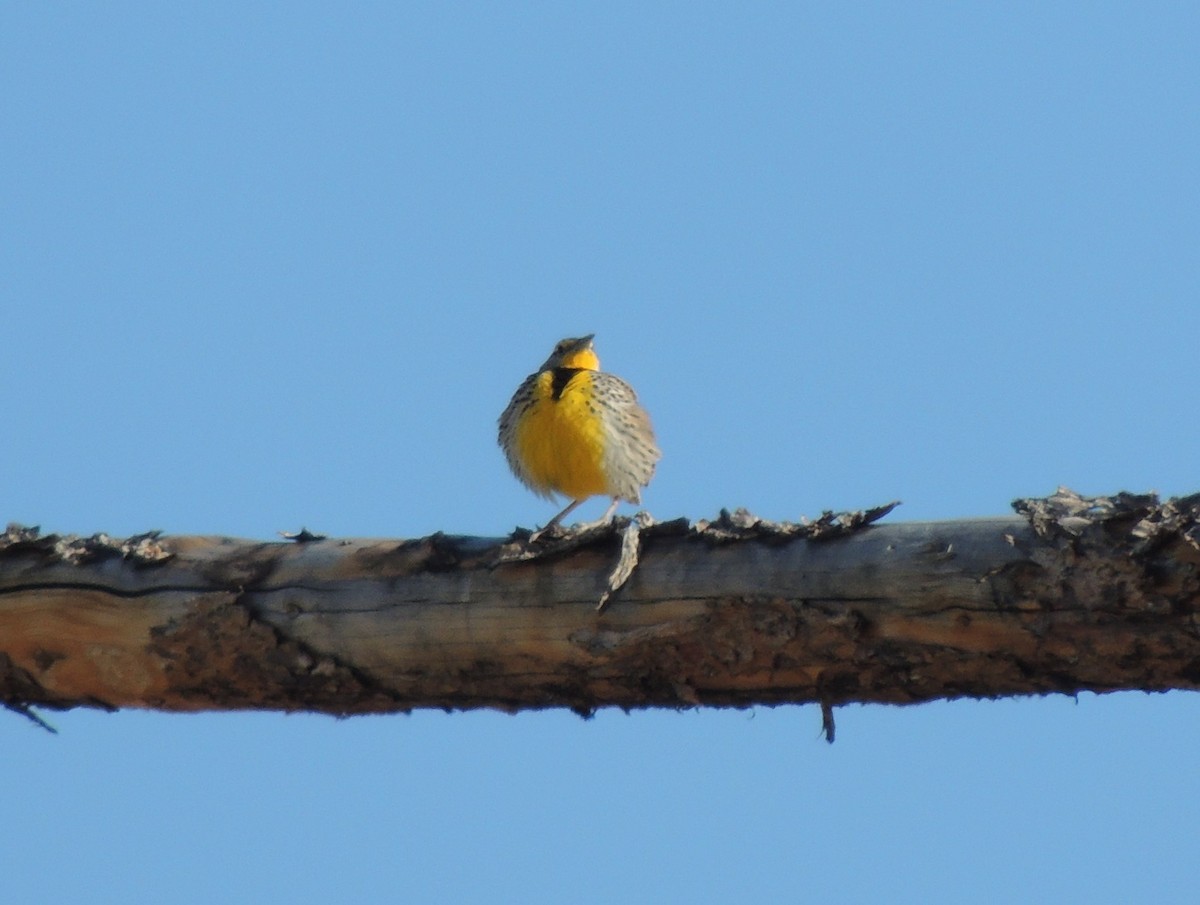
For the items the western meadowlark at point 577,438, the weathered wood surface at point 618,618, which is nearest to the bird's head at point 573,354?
the western meadowlark at point 577,438

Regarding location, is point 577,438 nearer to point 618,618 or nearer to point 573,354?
point 573,354

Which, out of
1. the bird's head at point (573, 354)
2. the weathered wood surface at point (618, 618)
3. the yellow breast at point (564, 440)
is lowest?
the weathered wood surface at point (618, 618)

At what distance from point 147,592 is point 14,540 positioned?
58cm

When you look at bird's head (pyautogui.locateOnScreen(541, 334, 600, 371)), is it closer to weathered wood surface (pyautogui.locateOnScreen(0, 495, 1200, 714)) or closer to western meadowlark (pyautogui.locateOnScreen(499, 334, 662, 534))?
western meadowlark (pyautogui.locateOnScreen(499, 334, 662, 534))

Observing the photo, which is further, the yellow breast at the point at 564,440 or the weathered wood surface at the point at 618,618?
the yellow breast at the point at 564,440

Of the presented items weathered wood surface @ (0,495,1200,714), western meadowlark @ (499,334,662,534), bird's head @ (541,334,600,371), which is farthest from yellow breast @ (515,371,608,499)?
weathered wood surface @ (0,495,1200,714)

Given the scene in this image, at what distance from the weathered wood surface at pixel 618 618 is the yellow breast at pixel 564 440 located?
4.54 m

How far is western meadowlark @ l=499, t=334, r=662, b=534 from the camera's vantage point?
399 inches

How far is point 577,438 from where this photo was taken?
10.1 m

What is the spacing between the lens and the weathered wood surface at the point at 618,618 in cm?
432

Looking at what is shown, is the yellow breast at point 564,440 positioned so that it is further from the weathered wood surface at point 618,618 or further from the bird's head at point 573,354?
the weathered wood surface at point 618,618

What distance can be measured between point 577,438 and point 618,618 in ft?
17.1

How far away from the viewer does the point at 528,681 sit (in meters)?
5.07

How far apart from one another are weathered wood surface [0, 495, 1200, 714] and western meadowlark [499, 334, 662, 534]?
15.0ft
